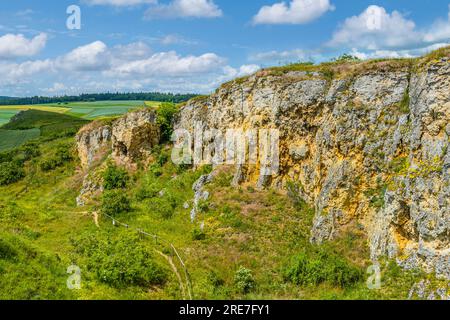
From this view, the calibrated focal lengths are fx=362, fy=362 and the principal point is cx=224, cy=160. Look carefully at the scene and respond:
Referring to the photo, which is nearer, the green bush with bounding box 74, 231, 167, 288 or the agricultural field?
the green bush with bounding box 74, 231, 167, 288

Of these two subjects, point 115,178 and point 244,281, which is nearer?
point 244,281

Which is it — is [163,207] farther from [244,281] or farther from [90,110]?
[90,110]

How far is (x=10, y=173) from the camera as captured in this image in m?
47.0

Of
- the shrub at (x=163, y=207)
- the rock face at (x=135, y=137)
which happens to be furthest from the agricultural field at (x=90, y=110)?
the shrub at (x=163, y=207)

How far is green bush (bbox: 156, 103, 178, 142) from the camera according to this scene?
44219 millimetres

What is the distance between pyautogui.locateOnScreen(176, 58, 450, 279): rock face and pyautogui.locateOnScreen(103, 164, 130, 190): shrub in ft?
47.7

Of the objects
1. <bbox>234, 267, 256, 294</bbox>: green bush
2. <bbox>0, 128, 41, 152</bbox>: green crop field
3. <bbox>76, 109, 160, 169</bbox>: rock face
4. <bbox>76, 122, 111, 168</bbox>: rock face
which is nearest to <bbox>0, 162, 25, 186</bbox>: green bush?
<bbox>76, 122, 111, 168</bbox>: rock face

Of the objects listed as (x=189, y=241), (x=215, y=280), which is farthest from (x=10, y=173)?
(x=215, y=280)

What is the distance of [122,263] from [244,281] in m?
6.97

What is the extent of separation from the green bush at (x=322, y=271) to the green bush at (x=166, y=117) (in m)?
26.6

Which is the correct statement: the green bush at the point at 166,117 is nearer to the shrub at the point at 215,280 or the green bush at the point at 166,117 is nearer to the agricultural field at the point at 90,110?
the shrub at the point at 215,280

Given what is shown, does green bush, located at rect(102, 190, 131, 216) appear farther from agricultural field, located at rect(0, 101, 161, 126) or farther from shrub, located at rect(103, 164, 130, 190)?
agricultural field, located at rect(0, 101, 161, 126)

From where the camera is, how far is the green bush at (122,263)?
19.5 meters

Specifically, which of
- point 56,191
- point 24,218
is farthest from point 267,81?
point 56,191
